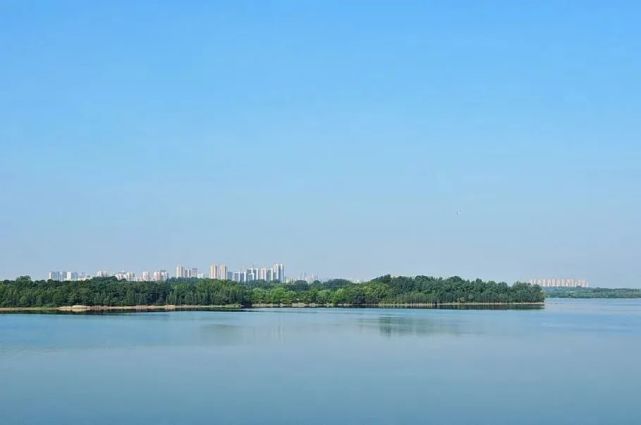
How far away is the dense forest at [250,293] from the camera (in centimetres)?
4681

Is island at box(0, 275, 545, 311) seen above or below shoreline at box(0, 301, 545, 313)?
above

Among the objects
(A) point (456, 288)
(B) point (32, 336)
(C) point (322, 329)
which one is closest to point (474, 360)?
(C) point (322, 329)

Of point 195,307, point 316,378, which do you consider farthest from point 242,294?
point 316,378

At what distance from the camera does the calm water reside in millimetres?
11055

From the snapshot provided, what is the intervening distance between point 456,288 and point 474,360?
4775 cm

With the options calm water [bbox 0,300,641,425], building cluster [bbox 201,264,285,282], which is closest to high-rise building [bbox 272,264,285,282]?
building cluster [bbox 201,264,285,282]

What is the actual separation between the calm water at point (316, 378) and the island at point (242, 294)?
77.0ft

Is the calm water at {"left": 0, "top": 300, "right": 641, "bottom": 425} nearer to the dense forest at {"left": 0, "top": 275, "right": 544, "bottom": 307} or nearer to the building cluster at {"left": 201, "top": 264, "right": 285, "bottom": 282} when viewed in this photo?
the dense forest at {"left": 0, "top": 275, "right": 544, "bottom": 307}

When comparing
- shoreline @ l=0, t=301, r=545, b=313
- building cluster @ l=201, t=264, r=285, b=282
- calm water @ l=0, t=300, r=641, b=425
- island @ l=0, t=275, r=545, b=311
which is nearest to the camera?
calm water @ l=0, t=300, r=641, b=425

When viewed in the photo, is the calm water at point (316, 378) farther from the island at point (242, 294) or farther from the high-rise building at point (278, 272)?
the high-rise building at point (278, 272)

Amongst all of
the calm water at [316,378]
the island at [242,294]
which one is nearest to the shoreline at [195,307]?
the island at [242,294]

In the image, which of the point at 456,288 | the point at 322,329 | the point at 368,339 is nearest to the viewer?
the point at 368,339

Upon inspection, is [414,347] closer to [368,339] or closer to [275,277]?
[368,339]

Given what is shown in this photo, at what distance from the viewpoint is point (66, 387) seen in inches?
519
